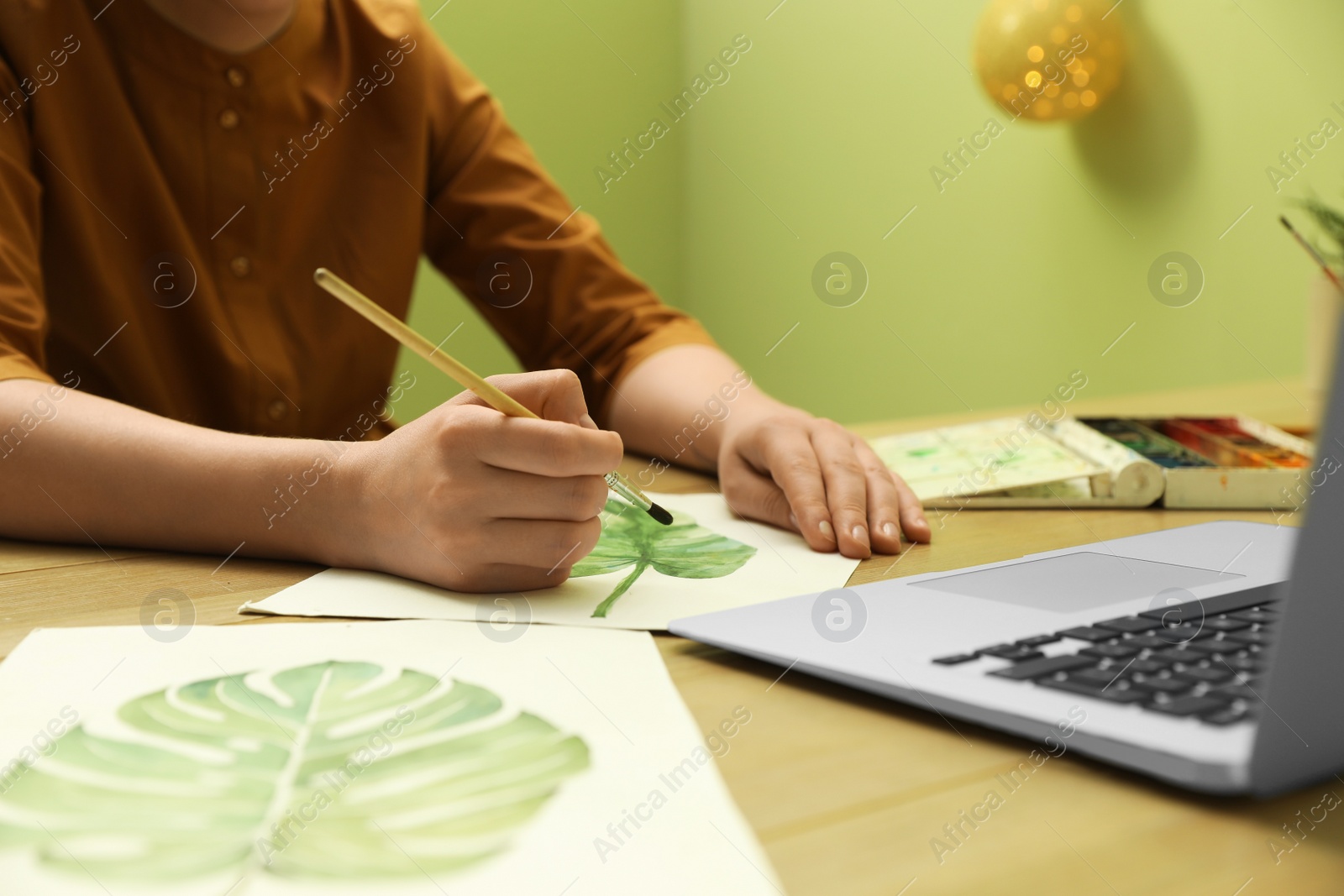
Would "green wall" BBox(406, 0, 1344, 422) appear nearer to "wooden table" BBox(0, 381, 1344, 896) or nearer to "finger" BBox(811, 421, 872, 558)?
"finger" BBox(811, 421, 872, 558)

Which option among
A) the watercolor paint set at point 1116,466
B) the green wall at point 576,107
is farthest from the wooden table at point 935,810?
the green wall at point 576,107

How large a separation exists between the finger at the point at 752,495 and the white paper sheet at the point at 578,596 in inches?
2.5

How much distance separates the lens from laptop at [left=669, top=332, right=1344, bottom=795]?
11.0 inches

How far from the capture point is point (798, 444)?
0.70 m

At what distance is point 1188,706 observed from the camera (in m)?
0.33

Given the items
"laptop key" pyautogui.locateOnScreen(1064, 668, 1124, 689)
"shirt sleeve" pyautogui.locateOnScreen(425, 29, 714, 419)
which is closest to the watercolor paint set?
"shirt sleeve" pyautogui.locateOnScreen(425, 29, 714, 419)

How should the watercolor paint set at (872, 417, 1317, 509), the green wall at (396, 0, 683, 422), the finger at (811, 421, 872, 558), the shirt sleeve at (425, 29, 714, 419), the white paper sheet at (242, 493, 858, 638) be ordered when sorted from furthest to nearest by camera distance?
1. the green wall at (396, 0, 683, 422)
2. the shirt sleeve at (425, 29, 714, 419)
3. the watercolor paint set at (872, 417, 1317, 509)
4. the finger at (811, 421, 872, 558)
5. the white paper sheet at (242, 493, 858, 638)

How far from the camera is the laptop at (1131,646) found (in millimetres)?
281

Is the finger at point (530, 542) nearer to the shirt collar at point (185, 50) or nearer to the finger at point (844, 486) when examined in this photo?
the finger at point (844, 486)

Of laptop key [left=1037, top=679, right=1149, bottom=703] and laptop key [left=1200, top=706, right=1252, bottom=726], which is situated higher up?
laptop key [left=1037, top=679, right=1149, bottom=703]

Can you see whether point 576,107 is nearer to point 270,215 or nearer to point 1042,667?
point 270,215

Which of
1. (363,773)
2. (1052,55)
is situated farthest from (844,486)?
(1052,55)

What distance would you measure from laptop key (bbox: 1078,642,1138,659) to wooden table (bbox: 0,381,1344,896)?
0.15 ft

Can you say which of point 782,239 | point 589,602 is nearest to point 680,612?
point 589,602
